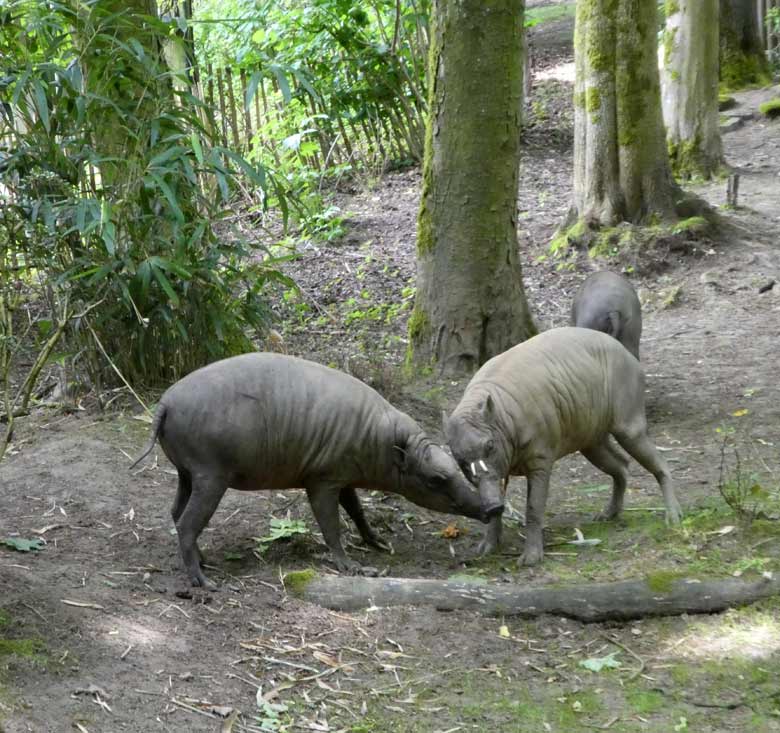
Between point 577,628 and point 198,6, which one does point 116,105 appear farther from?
point 198,6

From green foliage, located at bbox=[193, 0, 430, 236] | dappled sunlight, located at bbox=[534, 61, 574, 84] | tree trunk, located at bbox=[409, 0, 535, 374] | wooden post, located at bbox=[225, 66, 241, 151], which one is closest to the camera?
tree trunk, located at bbox=[409, 0, 535, 374]

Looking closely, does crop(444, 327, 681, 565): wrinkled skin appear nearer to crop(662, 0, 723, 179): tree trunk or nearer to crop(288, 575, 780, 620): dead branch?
crop(288, 575, 780, 620): dead branch

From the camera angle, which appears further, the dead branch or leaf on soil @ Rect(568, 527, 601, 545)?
leaf on soil @ Rect(568, 527, 601, 545)

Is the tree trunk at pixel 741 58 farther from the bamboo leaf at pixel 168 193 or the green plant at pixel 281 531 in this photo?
the green plant at pixel 281 531

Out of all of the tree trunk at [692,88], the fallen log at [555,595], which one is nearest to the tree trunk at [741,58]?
the tree trunk at [692,88]

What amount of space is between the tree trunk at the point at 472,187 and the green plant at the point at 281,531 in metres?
2.48

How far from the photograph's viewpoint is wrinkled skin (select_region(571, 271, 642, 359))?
24.9 feet

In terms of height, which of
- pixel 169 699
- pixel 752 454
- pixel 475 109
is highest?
pixel 475 109

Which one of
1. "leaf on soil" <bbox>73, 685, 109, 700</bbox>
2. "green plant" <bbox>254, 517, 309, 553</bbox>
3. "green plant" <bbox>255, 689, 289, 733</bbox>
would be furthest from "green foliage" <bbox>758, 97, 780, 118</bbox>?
"leaf on soil" <bbox>73, 685, 109, 700</bbox>

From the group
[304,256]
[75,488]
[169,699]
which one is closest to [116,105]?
[75,488]

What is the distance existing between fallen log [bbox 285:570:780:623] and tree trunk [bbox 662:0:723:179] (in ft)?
32.0

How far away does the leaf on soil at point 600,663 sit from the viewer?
4.33 metres

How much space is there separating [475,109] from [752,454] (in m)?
3.04

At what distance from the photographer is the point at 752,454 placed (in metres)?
6.67
